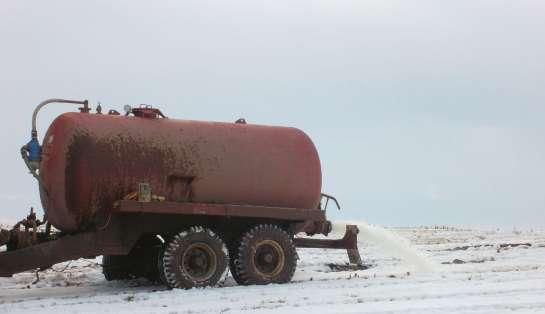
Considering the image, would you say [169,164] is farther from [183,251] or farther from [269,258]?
[269,258]

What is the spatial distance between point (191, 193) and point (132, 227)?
3.66 ft

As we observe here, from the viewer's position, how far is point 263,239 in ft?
42.2

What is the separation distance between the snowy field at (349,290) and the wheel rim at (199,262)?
1.27 ft

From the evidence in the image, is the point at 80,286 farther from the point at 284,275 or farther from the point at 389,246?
the point at 389,246

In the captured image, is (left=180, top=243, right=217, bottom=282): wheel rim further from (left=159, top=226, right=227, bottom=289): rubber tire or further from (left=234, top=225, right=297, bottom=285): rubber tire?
(left=234, top=225, right=297, bottom=285): rubber tire

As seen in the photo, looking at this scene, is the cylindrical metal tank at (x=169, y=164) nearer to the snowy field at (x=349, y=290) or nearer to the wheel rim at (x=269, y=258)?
the wheel rim at (x=269, y=258)

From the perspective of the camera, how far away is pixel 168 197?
40.3 feet

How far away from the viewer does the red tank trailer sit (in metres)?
11.6

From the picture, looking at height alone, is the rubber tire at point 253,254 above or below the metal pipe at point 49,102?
below

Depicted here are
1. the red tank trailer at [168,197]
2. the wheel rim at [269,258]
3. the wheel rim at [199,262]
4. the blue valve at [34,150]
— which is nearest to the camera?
the red tank trailer at [168,197]

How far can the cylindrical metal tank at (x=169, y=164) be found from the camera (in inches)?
458

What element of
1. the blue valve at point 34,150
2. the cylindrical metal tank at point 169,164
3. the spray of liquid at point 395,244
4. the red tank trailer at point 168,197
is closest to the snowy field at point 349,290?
the spray of liquid at point 395,244

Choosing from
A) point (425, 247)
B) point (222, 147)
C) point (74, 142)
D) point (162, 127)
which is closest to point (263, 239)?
point (222, 147)

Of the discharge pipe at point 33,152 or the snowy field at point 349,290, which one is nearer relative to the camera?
the snowy field at point 349,290
